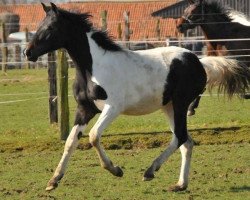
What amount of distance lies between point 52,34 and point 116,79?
0.95m

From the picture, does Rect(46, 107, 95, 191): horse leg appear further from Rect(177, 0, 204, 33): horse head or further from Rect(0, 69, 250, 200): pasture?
Rect(177, 0, 204, 33): horse head

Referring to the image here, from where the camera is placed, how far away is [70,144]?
937 cm

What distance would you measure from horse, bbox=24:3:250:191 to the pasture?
336mm

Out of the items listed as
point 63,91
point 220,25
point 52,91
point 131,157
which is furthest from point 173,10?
point 131,157

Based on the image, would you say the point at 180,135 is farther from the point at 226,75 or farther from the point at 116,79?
the point at 226,75

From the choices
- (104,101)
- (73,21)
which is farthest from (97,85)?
(73,21)

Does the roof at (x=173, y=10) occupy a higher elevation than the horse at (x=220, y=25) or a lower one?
lower

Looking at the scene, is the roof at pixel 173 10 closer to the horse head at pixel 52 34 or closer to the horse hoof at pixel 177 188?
the horse head at pixel 52 34

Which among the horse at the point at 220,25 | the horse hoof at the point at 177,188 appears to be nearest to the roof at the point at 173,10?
the horse at the point at 220,25

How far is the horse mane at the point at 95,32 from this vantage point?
9695 millimetres

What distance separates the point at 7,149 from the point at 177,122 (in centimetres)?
423

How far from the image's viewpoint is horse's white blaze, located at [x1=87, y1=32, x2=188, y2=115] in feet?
30.6

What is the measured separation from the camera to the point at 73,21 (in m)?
9.80

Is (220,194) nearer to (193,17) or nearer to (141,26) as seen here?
(193,17)
